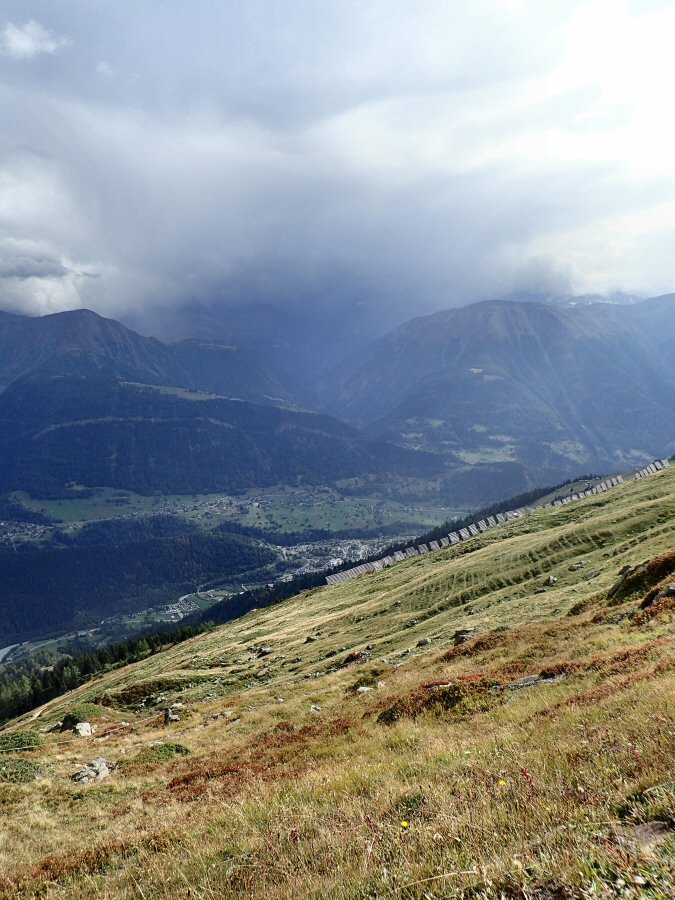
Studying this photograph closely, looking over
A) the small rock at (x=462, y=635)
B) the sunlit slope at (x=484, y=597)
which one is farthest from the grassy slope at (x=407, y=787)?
the sunlit slope at (x=484, y=597)

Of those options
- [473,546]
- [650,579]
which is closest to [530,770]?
[650,579]

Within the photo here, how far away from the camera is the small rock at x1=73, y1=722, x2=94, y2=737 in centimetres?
3759

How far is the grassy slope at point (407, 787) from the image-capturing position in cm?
627

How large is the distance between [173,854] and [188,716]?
32.5 meters

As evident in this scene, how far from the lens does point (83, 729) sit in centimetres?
3872

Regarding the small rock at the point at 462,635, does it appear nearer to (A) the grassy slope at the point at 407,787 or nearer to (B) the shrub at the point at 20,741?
(A) the grassy slope at the point at 407,787

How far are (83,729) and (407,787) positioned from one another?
39305mm

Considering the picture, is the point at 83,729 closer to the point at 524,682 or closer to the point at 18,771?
the point at 18,771

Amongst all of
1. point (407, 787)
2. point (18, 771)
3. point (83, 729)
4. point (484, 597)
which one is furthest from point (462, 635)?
point (83, 729)

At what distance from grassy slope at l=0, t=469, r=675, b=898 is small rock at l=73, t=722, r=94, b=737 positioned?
1.68 m

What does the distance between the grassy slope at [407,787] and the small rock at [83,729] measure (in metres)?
1.68

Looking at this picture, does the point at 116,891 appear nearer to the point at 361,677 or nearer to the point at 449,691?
the point at 449,691

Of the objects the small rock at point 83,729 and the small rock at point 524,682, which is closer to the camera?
the small rock at point 524,682

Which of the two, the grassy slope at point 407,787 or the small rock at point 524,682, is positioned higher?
the grassy slope at point 407,787
